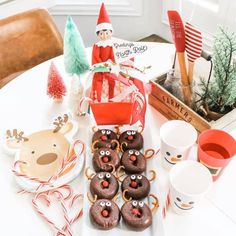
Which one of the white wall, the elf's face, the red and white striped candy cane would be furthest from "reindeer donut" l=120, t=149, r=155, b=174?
the white wall

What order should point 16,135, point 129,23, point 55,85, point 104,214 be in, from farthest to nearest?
point 129,23
point 55,85
point 16,135
point 104,214

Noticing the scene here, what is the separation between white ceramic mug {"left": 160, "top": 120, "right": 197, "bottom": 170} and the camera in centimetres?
80

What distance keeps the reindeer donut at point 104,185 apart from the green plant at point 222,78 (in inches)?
14.0

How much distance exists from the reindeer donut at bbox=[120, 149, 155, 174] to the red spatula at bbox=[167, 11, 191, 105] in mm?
229

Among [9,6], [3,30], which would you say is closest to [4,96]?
[3,30]

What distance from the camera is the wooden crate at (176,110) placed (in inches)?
34.0

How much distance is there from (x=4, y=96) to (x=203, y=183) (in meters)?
0.70

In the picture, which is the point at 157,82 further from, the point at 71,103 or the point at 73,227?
the point at 73,227

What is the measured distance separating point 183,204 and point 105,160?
0.68ft

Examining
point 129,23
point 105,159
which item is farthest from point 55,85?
point 129,23

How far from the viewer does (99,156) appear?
31.3 inches

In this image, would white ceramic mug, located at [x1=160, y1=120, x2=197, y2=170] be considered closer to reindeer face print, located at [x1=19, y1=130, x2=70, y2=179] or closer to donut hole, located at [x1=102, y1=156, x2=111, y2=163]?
donut hole, located at [x1=102, y1=156, x2=111, y2=163]

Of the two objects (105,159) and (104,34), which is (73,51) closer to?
(104,34)

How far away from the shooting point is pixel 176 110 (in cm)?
93
